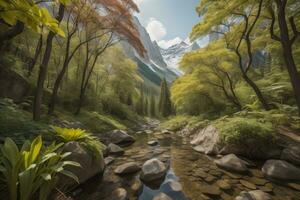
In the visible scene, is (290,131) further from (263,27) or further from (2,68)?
(2,68)

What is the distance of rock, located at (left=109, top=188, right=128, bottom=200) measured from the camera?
3624 mm

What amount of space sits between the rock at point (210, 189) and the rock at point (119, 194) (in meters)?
1.81

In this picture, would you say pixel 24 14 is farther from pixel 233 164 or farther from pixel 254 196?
pixel 233 164

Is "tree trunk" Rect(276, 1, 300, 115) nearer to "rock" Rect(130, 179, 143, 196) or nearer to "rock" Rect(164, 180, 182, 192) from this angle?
"rock" Rect(164, 180, 182, 192)

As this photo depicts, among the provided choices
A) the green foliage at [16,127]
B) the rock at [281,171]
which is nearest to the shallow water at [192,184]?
the rock at [281,171]

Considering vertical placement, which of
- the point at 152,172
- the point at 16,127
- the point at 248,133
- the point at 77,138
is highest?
the point at 16,127

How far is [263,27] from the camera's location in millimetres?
9836

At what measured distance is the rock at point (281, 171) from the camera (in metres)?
4.53

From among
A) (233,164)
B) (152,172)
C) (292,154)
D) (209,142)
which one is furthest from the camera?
(209,142)

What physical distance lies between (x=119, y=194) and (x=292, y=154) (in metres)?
5.54

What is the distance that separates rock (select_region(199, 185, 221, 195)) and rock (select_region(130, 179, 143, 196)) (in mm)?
1464

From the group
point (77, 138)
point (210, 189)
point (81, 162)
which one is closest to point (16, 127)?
point (77, 138)

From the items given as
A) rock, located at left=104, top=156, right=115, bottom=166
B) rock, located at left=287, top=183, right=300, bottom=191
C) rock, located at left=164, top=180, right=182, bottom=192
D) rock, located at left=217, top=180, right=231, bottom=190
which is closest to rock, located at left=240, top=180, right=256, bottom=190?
rock, located at left=217, top=180, right=231, bottom=190

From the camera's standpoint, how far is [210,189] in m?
4.09
